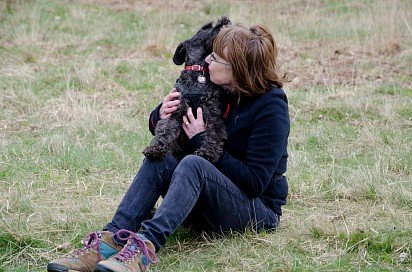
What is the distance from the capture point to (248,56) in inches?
146

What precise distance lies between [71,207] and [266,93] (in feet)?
5.39

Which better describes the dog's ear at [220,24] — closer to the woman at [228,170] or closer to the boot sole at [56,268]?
the woman at [228,170]

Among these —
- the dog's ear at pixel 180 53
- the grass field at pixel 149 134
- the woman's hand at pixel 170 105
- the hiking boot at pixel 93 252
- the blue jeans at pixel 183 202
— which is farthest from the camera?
the dog's ear at pixel 180 53

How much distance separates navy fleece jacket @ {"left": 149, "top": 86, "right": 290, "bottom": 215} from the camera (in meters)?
3.70

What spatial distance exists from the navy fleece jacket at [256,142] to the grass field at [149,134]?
40 cm

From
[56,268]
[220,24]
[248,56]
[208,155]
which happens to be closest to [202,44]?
[220,24]

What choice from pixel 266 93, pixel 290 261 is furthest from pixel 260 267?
pixel 266 93

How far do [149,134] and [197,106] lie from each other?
2.67 metres

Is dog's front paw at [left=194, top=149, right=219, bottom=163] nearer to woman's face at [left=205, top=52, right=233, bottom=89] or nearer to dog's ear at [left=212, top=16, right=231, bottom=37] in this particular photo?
woman's face at [left=205, top=52, right=233, bottom=89]

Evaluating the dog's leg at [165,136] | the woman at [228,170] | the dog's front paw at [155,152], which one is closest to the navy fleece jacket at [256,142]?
the woman at [228,170]

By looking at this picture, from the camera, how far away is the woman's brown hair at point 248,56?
3.71 m

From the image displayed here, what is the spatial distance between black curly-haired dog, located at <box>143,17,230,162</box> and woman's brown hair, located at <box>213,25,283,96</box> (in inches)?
8.0

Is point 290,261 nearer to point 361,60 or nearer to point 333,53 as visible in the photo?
point 361,60

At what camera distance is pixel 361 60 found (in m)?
9.52
